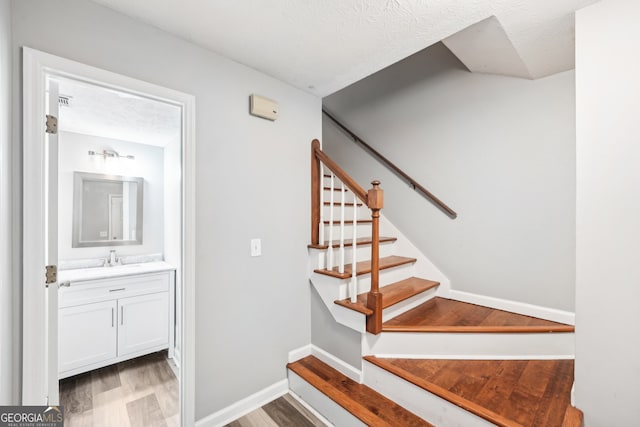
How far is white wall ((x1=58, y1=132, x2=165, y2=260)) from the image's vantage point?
264 cm

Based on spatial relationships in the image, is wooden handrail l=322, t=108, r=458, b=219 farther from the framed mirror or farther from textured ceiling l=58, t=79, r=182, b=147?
the framed mirror

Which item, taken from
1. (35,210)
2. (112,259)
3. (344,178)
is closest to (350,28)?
(344,178)

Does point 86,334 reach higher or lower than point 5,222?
lower

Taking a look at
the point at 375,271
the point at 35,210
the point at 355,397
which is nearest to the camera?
the point at 35,210

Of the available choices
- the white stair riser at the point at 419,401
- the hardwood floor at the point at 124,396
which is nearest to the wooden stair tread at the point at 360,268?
the white stair riser at the point at 419,401

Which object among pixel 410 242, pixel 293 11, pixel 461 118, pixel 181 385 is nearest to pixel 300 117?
pixel 293 11

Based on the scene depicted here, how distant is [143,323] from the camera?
2.58m

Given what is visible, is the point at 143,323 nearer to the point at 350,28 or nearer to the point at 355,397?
the point at 355,397

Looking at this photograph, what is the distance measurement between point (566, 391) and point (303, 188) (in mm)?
2037

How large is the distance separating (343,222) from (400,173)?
1.10 meters

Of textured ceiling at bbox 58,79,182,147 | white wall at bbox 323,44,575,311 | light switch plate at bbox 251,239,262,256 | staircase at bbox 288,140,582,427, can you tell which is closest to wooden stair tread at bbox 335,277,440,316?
staircase at bbox 288,140,582,427

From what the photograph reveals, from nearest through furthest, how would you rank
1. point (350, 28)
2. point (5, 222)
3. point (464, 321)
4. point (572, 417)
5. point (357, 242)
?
point (5, 222) < point (572, 417) < point (350, 28) < point (464, 321) < point (357, 242)

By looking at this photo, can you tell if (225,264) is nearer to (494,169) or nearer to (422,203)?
(422,203)

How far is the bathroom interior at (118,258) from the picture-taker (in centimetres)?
205
